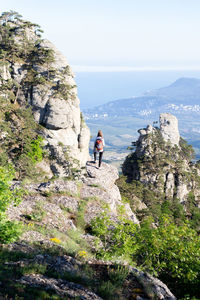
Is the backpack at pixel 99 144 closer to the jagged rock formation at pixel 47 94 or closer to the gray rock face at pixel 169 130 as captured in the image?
the jagged rock formation at pixel 47 94

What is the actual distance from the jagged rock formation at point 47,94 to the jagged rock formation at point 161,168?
21331 mm

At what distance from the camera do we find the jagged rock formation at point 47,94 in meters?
64.5

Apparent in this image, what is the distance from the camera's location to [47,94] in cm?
6988

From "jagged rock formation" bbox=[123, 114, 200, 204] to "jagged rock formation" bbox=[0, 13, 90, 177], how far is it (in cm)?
2133

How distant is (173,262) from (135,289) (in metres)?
2.94

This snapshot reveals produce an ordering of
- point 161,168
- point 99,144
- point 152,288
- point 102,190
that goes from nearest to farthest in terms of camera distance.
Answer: point 152,288 → point 99,144 → point 102,190 → point 161,168

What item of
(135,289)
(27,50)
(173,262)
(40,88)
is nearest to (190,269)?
(173,262)

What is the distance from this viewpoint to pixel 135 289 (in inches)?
430

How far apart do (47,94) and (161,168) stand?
45404mm

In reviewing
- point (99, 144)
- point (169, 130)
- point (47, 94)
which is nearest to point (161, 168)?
point (169, 130)

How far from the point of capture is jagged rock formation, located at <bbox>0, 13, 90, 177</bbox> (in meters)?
64.5

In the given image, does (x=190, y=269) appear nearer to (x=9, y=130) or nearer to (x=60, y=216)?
(x=60, y=216)

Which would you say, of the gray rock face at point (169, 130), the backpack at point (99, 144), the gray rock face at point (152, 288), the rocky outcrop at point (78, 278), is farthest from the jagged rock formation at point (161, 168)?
the rocky outcrop at point (78, 278)

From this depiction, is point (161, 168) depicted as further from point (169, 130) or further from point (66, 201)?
point (66, 201)
